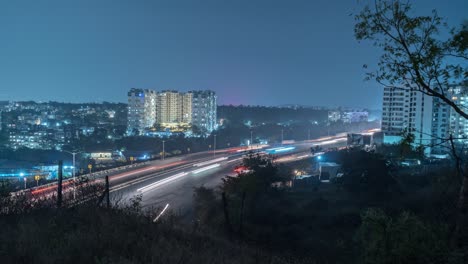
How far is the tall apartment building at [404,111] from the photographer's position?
45.0m

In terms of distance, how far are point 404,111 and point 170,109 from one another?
136 ft

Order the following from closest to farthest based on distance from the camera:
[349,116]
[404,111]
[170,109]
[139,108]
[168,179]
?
[168,179] → [404,111] → [139,108] → [170,109] → [349,116]

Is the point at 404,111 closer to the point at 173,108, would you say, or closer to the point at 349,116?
the point at 173,108

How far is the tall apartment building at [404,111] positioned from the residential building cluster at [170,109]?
3091 centimetres

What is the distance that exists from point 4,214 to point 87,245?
2.80 m

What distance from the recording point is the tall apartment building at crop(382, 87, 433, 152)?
4504 cm

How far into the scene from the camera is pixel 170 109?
74.8 meters

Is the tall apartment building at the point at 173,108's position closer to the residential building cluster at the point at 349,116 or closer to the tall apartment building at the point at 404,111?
the tall apartment building at the point at 404,111

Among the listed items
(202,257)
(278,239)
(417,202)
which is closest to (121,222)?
(202,257)

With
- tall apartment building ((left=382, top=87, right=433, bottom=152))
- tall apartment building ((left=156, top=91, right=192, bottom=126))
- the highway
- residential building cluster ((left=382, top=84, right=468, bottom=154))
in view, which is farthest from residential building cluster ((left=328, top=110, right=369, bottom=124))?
the highway

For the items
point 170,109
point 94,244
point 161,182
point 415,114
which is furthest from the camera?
point 170,109

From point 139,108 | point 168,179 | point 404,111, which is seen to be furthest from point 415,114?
point 139,108

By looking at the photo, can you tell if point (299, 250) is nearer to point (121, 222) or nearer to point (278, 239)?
point (278, 239)

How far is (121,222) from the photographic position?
18.7 ft
